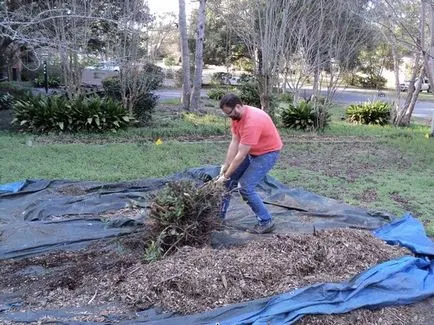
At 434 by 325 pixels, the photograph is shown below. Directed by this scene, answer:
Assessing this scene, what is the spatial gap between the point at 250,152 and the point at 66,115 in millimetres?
6933

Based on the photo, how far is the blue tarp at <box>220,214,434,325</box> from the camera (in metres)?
3.11

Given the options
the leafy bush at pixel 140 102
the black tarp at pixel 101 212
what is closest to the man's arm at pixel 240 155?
the black tarp at pixel 101 212

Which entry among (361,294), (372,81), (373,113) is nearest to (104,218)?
(361,294)

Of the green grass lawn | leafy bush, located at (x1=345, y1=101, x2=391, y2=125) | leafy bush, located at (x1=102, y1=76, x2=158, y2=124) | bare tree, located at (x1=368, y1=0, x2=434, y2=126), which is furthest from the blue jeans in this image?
leafy bush, located at (x1=345, y1=101, x2=391, y2=125)

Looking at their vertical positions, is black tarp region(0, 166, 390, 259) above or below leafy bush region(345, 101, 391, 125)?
below

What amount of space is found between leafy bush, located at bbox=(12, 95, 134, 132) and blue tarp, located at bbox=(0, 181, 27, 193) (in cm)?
447

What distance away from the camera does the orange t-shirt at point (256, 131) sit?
4211 millimetres

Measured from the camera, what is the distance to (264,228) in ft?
Result: 15.1

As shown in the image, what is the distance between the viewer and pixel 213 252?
3754mm

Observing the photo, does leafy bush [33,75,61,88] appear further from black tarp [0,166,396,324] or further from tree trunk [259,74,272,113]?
black tarp [0,166,396,324]

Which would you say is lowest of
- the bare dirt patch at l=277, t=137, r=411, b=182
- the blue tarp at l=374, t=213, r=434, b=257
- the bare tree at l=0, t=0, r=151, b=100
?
the bare dirt patch at l=277, t=137, r=411, b=182

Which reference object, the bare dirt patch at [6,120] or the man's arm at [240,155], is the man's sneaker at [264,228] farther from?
the bare dirt patch at [6,120]

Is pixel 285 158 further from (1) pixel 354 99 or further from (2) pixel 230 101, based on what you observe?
(1) pixel 354 99

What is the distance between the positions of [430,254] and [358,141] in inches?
293
